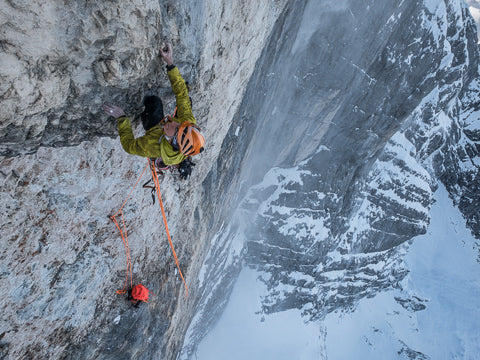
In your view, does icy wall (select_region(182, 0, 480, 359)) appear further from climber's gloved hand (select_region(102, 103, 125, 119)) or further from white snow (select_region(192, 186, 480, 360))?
climber's gloved hand (select_region(102, 103, 125, 119))

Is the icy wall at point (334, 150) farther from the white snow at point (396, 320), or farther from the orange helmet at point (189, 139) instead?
the orange helmet at point (189, 139)

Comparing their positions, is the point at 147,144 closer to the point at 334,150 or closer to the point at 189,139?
the point at 189,139

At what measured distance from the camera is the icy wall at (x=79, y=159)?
7.80 ft

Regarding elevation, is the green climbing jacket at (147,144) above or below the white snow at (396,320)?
above

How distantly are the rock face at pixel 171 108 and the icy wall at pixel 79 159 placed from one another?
0.06 ft

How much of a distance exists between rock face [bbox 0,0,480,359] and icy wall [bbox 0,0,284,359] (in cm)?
2

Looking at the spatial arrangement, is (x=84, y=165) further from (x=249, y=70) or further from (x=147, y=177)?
(x=249, y=70)

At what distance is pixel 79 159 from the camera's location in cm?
324

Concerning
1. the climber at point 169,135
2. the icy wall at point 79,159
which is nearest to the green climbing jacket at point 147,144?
the climber at point 169,135

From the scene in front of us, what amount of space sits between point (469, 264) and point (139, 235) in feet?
140

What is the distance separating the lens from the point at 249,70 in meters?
7.73

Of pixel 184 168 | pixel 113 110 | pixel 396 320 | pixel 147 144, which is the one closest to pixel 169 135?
pixel 147 144

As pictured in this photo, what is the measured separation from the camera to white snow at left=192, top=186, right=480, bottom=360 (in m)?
21.8

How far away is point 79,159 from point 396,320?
3639 cm
